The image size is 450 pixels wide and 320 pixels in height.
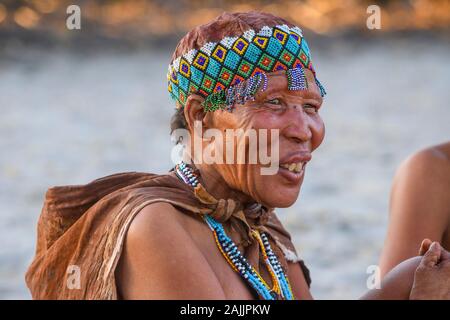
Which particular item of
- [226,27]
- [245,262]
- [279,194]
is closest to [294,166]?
[279,194]

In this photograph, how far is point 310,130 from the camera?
3172mm

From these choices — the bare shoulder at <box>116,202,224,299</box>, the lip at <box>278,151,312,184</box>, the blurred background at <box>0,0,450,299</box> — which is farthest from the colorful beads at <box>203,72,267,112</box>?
the blurred background at <box>0,0,450,299</box>

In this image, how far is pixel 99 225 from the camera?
3.06 meters

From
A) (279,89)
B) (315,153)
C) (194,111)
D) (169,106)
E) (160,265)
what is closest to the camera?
(160,265)

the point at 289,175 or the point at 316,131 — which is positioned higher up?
the point at 316,131

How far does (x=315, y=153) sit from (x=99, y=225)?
7.07 meters

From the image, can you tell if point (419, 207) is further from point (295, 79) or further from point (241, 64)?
point (241, 64)

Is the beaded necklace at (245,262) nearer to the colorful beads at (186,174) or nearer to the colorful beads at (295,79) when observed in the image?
the colorful beads at (186,174)

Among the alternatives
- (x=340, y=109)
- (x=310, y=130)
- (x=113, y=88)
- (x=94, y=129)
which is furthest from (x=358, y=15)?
(x=310, y=130)

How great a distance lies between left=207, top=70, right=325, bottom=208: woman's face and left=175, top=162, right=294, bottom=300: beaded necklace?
6.0 inches

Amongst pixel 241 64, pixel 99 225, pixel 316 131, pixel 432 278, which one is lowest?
pixel 432 278

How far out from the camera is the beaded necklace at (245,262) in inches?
125

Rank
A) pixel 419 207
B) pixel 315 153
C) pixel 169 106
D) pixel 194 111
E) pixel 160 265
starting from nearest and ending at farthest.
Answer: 1. pixel 160 265
2. pixel 194 111
3. pixel 419 207
4. pixel 315 153
5. pixel 169 106
